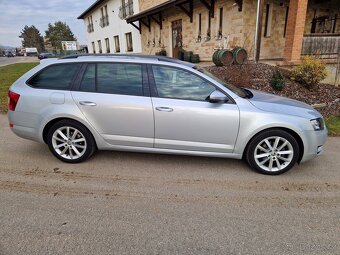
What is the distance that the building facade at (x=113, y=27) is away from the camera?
23969 millimetres

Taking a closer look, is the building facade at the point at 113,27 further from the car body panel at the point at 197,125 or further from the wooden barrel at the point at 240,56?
the car body panel at the point at 197,125

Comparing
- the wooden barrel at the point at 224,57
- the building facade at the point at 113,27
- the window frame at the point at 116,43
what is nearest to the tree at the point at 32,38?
the building facade at the point at 113,27

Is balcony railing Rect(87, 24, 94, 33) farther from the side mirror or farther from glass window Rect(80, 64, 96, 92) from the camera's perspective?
the side mirror

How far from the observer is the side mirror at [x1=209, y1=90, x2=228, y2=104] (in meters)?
3.30

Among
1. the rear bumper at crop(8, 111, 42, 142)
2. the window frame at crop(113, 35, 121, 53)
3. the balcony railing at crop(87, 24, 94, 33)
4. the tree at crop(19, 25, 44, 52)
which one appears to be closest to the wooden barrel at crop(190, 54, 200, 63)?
the rear bumper at crop(8, 111, 42, 142)

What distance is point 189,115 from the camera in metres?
3.36

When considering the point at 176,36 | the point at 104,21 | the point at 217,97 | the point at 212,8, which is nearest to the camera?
the point at 217,97

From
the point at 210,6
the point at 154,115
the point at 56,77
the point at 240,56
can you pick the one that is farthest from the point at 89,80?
the point at 210,6

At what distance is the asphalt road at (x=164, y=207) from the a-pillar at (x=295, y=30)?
6.81 m

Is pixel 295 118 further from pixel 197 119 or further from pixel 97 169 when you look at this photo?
pixel 97 169

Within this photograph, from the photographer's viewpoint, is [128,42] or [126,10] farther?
[128,42]

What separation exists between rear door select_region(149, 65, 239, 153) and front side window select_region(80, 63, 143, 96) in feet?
0.82

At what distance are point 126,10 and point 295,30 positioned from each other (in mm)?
19178

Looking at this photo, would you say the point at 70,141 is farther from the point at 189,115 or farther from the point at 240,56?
the point at 240,56
